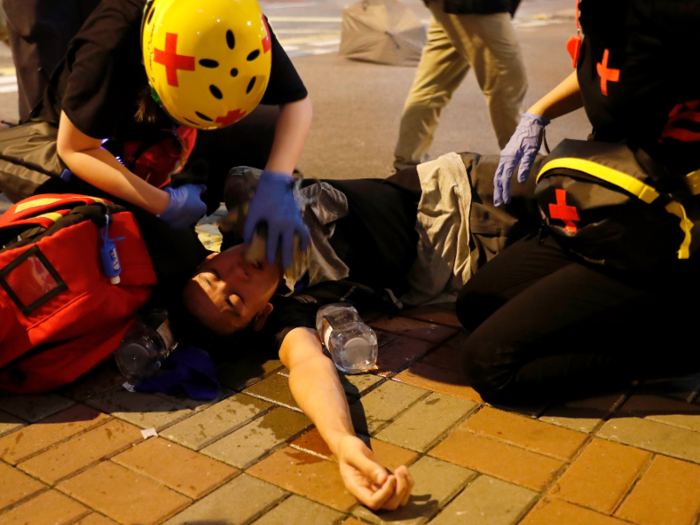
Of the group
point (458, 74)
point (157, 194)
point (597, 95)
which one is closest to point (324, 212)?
point (157, 194)

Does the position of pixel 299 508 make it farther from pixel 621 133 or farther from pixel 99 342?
pixel 621 133

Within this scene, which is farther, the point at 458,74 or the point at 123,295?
the point at 458,74

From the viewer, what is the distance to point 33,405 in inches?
97.9

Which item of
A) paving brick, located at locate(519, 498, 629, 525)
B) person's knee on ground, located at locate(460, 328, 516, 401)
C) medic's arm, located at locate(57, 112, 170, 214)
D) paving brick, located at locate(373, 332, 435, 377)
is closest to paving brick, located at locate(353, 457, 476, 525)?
paving brick, located at locate(519, 498, 629, 525)

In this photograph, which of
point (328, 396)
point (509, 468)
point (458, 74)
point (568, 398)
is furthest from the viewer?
point (458, 74)

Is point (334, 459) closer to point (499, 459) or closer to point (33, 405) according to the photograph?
point (499, 459)

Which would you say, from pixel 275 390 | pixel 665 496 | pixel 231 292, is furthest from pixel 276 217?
pixel 665 496

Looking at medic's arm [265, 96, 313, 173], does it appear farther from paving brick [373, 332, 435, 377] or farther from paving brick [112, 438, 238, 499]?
paving brick [112, 438, 238, 499]

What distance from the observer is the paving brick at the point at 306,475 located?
6.53 ft

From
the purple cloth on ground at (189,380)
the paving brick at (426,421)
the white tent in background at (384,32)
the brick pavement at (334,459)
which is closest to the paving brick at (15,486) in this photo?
the brick pavement at (334,459)

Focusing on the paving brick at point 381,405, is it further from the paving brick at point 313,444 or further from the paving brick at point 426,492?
the paving brick at point 426,492

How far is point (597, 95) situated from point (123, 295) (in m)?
1.62

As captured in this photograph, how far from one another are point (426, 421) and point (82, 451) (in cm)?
99

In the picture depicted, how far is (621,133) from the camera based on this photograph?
92.7 inches
